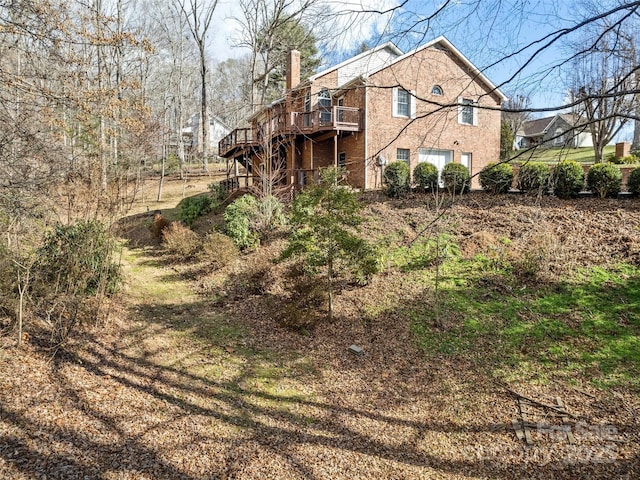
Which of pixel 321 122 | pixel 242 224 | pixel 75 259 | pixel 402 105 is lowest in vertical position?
pixel 75 259

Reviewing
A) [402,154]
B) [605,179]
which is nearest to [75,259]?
[605,179]

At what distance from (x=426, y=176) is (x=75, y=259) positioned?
34.1 feet

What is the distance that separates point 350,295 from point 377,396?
9.75 ft

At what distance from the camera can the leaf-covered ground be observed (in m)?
3.90

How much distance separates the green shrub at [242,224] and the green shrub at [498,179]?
7.33 m

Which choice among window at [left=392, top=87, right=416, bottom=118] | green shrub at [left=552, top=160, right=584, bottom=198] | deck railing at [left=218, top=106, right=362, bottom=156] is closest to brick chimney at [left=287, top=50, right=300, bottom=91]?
deck railing at [left=218, top=106, right=362, bottom=156]

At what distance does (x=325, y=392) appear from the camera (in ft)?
17.4

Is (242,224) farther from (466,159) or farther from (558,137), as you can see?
(466,159)

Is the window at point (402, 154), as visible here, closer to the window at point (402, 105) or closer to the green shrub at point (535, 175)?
the window at point (402, 105)

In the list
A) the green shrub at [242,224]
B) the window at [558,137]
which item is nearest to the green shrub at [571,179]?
the window at [558,137]

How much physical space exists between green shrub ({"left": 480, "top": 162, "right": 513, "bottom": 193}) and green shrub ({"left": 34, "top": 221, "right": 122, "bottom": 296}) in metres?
10.6

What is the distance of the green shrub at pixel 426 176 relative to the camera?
12.7 meters

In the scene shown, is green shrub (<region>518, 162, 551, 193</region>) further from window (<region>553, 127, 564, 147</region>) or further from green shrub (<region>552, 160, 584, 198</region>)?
window (<region>553, 127, 564, 147</region>)

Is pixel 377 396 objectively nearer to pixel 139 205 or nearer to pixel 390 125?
pixel 390 125
